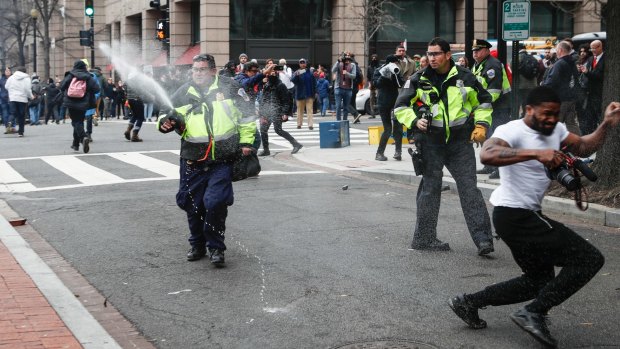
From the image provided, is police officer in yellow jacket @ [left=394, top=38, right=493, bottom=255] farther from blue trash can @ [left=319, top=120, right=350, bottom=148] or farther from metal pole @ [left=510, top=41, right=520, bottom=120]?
blue trash can @ [left=319, top=120, right=350, bottom=148]

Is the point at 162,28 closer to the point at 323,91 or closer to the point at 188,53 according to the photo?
the point at 323,91

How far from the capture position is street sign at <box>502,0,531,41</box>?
1342cm

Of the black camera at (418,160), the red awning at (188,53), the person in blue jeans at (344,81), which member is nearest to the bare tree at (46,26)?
the red awning at (188,53)

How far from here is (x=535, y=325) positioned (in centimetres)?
556

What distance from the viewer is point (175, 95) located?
8.16 metres

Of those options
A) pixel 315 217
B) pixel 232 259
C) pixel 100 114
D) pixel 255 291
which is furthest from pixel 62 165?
pixel 100 114

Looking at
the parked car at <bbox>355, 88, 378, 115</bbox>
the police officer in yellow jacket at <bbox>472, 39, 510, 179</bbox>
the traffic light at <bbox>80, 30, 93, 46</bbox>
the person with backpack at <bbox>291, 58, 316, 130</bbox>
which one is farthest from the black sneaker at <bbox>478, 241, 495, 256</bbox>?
the parked car at <bbox>355, 88, 378, 115</bbox>

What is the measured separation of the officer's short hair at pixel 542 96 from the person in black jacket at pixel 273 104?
11.1m

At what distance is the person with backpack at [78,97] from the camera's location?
60.3ft

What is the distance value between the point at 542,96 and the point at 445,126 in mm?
2899

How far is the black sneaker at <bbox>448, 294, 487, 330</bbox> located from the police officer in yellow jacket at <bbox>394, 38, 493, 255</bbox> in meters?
2.39

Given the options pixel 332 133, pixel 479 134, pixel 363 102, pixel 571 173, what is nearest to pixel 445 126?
pixel 479 134

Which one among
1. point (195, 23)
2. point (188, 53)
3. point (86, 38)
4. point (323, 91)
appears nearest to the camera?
point (86, 38)

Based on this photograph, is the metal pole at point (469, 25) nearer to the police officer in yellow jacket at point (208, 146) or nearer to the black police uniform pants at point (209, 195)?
the police officer in yellow jacket at point (208, 146)
